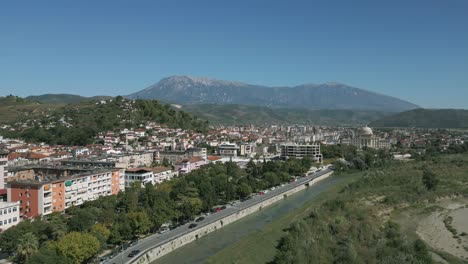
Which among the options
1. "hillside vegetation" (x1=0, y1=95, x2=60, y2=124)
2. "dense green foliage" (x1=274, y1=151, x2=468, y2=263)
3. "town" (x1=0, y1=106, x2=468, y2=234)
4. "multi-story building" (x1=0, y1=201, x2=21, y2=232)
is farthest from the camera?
"hillside vegetation" (x1=0, y1=95, x2=60, y2=124)

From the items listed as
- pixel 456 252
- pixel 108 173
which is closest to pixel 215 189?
pixel 108 173

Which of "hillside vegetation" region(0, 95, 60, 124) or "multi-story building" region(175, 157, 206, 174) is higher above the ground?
"hillside vegetation" region(0, 95, 60, 124)

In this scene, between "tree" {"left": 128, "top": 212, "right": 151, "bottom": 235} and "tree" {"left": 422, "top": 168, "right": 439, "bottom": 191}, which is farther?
"tree" {"left": 422, "top": 168, "right": 439, "bottom": 191}

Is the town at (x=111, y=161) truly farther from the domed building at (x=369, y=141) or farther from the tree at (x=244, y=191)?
the tree at (x=244, y=191)

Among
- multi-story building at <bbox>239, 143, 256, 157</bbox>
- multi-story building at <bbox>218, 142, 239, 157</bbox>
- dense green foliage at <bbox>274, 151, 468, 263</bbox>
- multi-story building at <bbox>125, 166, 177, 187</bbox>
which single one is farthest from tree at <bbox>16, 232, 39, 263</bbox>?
multi-story building at <bbox>239, 143, 256, 157</bbox>

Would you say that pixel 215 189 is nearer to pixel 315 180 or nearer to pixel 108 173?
pixel 108 173

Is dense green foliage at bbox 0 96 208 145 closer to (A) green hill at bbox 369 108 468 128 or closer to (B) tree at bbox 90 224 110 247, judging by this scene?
(B) tree at bbox 90 224 110 247

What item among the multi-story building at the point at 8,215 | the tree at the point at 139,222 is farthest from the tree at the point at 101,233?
the multi-story building at the point at 8,215

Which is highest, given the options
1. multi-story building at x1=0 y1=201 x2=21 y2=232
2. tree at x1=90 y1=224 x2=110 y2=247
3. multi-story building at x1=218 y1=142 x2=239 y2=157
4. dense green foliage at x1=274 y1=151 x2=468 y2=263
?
multi-story building at x1=218 y1=142 x2=239 y2=157
